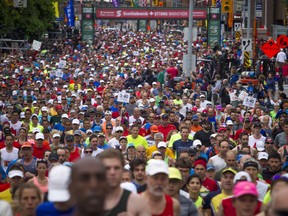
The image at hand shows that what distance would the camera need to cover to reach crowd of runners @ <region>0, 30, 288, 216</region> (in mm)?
7219

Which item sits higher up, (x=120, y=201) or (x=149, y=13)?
(x=120, y=201)

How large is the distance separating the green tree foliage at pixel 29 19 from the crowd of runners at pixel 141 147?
9.97m

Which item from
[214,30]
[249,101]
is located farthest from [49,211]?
[214,30]

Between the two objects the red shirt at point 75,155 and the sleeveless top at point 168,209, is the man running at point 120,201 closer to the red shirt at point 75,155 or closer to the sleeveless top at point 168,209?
the sleeveless top at point 168,209

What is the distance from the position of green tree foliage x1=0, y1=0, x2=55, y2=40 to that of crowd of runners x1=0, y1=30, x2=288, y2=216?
9975mm

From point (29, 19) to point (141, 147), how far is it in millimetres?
51520

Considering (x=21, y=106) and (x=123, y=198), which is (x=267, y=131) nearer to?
(x=21, y=106)

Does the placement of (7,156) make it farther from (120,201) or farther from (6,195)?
(120,201)

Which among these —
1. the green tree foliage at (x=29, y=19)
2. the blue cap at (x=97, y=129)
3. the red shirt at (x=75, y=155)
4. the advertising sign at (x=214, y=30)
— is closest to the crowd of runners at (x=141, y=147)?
the blue cap at (x=97, y=129)

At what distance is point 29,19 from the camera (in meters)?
67.1

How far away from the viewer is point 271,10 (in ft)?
226

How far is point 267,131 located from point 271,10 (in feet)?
158

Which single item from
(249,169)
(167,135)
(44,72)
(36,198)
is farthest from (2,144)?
(44,72)

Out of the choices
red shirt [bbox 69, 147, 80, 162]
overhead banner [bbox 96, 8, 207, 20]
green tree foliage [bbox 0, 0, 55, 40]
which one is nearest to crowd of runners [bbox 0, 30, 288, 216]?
red shirt [bbox 69, 147, 80, 162]
